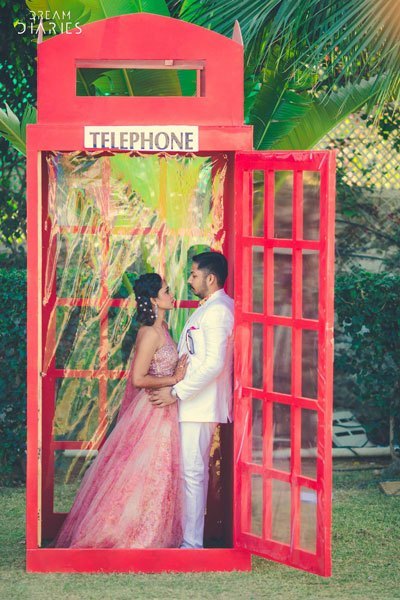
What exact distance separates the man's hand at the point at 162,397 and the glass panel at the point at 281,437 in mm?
640

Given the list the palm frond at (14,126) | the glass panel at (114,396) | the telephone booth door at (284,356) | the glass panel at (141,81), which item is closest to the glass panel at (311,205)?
the telephone booth door at (284,356)

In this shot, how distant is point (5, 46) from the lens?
9.05 meters

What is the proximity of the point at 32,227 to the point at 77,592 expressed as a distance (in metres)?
1.68

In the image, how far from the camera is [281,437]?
A: 230 inches

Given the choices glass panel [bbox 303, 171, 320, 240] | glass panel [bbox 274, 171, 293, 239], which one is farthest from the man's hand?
glass panel [bbox 303, 171, 320, 240]

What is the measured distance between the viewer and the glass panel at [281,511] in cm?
583

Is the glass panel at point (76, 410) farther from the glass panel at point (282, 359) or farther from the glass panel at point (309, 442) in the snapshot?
the glass panel at point (309, 442)

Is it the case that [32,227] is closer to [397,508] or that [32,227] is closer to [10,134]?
[10,134]

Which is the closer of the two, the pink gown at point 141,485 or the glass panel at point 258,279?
the glass panel at point 258,279

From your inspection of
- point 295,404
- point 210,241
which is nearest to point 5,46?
point 210,241

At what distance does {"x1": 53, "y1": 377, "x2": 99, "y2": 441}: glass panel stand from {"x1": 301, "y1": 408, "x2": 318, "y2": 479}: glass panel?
1537 mm

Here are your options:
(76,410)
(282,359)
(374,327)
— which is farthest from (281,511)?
(374,327)

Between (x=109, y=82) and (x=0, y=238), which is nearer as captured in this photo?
(x=109, y=82)

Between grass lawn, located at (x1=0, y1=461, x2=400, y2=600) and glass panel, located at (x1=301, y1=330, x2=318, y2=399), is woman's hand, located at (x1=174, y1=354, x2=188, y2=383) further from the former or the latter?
grass lawn, located at (x1=0, y1=461, x2=400, y2=600)
